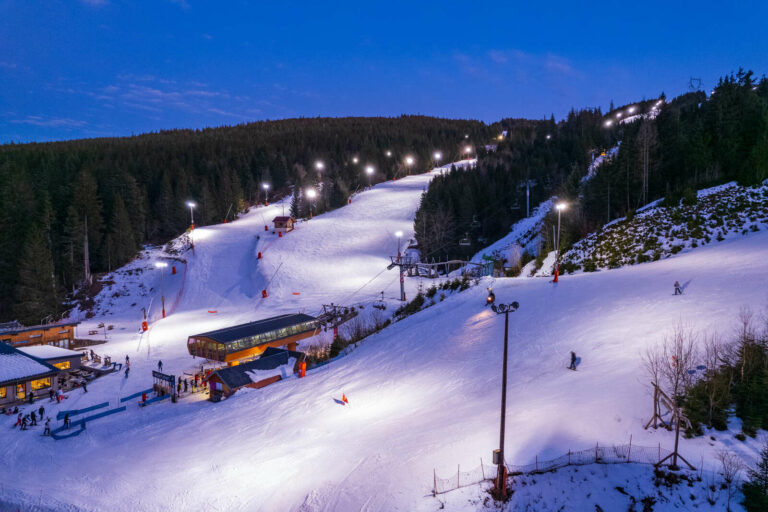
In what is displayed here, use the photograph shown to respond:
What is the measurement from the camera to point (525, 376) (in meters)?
19.6

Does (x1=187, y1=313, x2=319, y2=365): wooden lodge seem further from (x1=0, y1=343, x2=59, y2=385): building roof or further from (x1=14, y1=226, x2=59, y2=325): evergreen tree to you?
(x1=14, y1=226, x2=59, y2=325): evergreen tree

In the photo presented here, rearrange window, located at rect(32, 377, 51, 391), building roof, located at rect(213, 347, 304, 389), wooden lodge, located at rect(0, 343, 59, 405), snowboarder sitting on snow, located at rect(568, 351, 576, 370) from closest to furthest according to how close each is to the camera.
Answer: snowboarder sitting on snow, located at rect(568, 351, 576, 370)
building roof, located at rect(213, 347, 304, 389)
wooden lodge, located at rect(0, 343, 59, 405)
window, located at rect(32, 377, 51, 391)

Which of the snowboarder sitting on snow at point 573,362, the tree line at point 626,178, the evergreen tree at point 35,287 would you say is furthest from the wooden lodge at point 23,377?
the tree line at point 626,178

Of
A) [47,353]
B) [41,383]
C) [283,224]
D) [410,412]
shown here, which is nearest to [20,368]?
[41,383]

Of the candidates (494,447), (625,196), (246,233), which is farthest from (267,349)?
(625,196)

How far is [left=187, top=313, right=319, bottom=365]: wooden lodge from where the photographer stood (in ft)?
104

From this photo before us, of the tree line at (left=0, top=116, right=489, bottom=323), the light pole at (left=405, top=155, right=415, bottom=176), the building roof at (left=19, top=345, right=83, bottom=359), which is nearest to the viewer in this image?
the building roof at (left=19, top=345, right=83, bottom=359)

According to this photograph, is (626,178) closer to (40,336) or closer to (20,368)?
(20,368)

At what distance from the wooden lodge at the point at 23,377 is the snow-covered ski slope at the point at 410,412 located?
357cm

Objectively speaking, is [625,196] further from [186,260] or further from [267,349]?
[186,260]

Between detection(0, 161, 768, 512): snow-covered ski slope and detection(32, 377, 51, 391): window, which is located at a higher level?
detection(0, 161, 768, 512): snow-covered ski slope

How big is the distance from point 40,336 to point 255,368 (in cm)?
2615

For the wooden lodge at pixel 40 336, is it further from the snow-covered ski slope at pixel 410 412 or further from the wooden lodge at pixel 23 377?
the snow-covered ski slope at pixel 410 412

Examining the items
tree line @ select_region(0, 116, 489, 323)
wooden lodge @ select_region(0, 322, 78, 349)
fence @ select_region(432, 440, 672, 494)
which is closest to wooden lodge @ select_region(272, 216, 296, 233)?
tree line @ select_region(0, 116, 489, 323)
